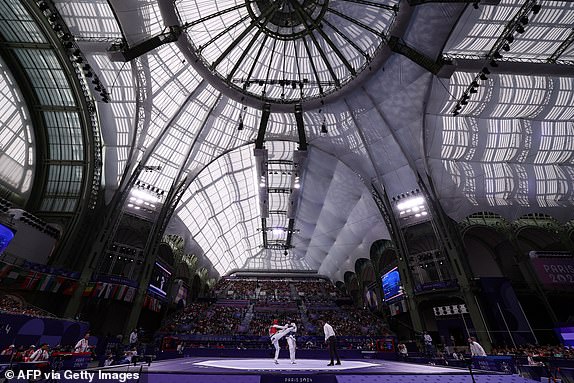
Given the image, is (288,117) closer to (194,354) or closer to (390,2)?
(390,2)

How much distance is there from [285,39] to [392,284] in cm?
3352

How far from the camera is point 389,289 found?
127ft

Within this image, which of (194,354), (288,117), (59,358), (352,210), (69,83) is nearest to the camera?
(59,358)

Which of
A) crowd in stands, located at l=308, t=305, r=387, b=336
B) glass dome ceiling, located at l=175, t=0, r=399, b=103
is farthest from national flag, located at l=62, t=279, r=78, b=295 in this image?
crowd in stands, located at l=308, t=305, r=387, b=336

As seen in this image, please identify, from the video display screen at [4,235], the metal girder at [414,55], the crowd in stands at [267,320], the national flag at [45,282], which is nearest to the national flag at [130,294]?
the national flag at [45,282]

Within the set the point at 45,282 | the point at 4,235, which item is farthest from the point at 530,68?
the point at 45,282

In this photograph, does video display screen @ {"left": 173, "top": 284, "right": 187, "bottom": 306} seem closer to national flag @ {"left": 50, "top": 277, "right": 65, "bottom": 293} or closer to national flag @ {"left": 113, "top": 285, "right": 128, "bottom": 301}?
national flag @ {"left": 113, "top": 285, "right": 128, "bottom": 301}

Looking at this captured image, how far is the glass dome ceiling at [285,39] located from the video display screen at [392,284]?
25753 millimetres

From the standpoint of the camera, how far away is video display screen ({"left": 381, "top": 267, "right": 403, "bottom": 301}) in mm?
36062

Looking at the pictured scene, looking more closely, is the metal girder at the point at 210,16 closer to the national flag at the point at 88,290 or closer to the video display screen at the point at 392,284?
the national flag at the point at 88,290

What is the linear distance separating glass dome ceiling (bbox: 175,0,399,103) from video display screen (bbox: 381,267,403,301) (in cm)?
2575

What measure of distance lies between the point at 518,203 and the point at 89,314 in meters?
53.7

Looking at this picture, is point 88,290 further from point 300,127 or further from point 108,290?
point 300,127

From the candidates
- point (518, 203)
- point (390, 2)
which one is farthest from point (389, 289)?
point (390, 2)
